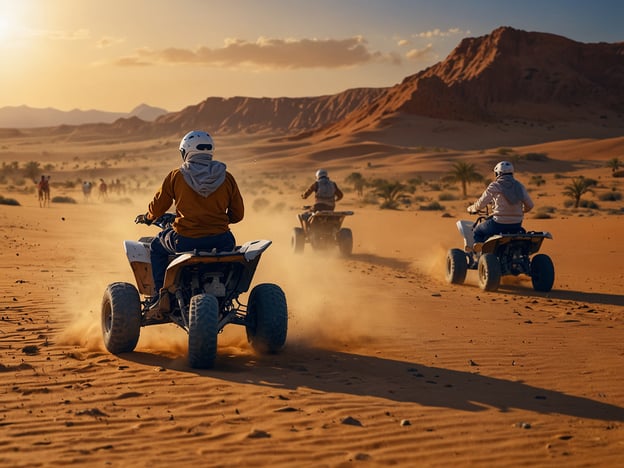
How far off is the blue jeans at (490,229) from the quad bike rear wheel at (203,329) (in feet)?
22.5

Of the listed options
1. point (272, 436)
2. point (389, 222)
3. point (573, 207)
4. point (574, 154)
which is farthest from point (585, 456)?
point (574, 154)

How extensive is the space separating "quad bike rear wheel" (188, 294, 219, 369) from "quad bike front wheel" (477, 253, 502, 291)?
6.47m

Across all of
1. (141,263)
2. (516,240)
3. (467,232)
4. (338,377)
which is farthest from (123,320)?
(467,232)

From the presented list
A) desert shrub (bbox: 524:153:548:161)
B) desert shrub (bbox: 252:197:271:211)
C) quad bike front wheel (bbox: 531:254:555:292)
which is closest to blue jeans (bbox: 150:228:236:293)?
quad bike front wheel (bbox: 531:254:555:292)

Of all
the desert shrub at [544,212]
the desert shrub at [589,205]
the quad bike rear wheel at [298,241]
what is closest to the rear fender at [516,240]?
the quad bike rear wheel at [298,241]

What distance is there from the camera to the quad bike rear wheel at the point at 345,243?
57.6 feet

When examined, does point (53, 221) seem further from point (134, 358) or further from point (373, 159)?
point (373, 159)

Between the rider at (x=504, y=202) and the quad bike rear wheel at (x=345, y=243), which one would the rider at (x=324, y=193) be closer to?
the quad bike rear wheel at (x=345, y=243)

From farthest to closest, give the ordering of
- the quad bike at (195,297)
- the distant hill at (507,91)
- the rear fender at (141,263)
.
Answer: the distant hill at (507,91), the rear fender at (141,263), the quad bike at (195,297)

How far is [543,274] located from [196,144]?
7.06 m

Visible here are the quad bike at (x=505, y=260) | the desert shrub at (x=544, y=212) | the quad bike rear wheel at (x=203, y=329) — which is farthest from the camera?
the desert shrub at (x=544, y=212)

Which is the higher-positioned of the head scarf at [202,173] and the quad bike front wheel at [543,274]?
the head scarf at [202,173]

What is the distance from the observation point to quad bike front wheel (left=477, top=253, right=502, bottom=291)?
40.5ft

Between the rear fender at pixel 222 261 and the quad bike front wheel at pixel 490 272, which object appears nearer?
the rear fender at pixel 222 261
